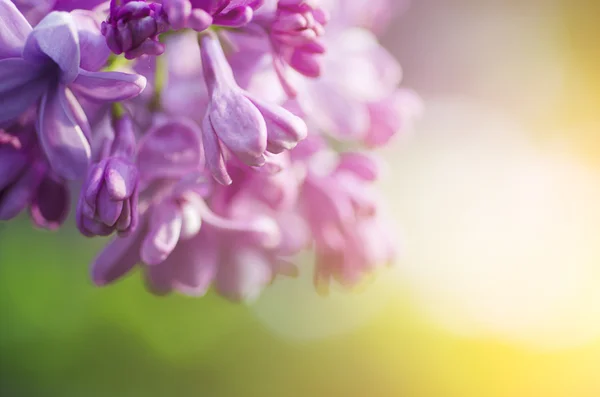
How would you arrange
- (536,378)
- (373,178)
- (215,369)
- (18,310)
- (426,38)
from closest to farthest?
(373,178), (536,378), (18,310), (215,369), (426,38)

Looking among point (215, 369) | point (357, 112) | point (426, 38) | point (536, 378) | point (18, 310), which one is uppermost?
point (357, 112)

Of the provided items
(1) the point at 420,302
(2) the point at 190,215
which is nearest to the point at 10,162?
(2) the point at 190,215

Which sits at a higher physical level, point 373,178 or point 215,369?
point 373,178

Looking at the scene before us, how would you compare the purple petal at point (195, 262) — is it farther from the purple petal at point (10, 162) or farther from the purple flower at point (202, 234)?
the purple petal at point (10, 162)

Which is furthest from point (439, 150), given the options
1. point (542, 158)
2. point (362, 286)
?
point (362, 286)

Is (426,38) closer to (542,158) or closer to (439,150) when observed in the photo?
(439,150)

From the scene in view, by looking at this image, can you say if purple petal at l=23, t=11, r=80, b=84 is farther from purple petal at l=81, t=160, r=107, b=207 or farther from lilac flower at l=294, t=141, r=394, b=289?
lilac flower at l=294, t=141, r=394, b=289
